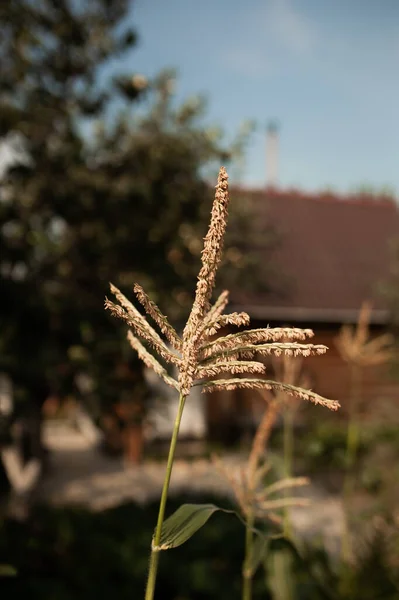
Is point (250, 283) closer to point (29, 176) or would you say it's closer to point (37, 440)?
point (37, 440)

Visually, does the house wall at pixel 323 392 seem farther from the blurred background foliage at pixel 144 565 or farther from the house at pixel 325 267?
the blurred background foliage at pixel 144 565

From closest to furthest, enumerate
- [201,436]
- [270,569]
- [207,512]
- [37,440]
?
[207,512], [270,569], [37,440], [201,436]

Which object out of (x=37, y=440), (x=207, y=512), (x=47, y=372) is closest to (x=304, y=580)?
(x=47, y=372)

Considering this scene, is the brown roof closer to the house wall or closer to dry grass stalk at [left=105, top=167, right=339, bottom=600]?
the house wall

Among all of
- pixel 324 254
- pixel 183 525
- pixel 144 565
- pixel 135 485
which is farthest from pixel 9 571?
pixel 324 254

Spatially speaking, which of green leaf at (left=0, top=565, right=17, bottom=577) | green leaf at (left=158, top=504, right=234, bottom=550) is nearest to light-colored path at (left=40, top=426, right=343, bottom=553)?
green leaf at (left=0, top=565, right=17, bottom=577)

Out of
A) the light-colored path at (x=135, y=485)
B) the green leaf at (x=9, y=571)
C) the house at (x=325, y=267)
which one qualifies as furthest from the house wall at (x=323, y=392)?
the green leaf at (x=9, y=571)
